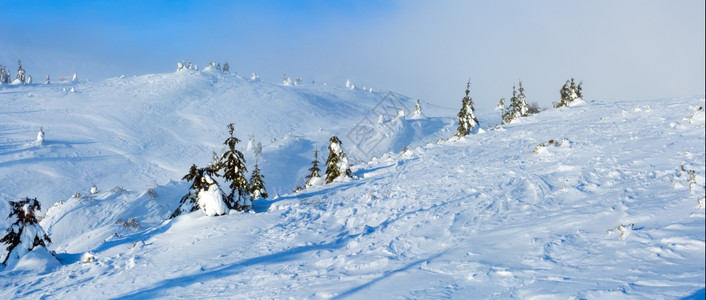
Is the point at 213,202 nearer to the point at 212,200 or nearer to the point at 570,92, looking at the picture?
the point at 212,200

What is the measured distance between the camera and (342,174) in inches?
722

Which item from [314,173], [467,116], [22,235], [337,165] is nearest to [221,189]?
[22,235]

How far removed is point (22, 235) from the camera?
1182cm

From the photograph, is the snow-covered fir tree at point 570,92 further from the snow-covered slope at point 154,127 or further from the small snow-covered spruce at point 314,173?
the small snow-covered spruce at point 314,173

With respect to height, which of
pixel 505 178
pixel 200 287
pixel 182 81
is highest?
pixel 182 81

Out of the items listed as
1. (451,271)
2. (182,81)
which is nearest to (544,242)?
(451,271)

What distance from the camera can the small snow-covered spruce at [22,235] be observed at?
11586mm

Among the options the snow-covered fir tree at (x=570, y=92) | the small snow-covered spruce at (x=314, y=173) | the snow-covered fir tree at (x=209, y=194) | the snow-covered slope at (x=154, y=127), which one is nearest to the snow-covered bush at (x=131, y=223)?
the small snow-covered spruce at (x=314, y=173)

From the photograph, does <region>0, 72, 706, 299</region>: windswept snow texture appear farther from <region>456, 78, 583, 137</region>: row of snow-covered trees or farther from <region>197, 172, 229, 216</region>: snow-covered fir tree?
<region>456, 78, 583, 137</region>: row of snow-covered trees

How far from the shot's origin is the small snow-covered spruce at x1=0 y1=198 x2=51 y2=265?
11586 millimetres

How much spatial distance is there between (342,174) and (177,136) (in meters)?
45.6

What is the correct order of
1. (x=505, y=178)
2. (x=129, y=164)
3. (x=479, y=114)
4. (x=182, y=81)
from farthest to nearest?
(x=182, y=81) < (x=479, y=114) < (x=129, y=164) < (x=505, y=178)

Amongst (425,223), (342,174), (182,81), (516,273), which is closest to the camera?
(516,273)

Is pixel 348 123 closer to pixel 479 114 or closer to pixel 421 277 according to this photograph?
pixel 479 114
